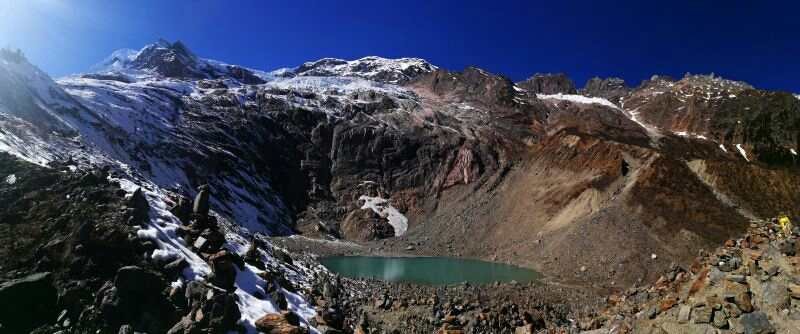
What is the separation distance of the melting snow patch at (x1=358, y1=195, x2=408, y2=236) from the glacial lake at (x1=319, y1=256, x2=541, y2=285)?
2533 centimetres

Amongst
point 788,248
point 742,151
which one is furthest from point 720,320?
point 742,151

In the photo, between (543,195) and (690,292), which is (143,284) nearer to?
(690,292)

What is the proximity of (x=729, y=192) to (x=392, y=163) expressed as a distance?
7691cm

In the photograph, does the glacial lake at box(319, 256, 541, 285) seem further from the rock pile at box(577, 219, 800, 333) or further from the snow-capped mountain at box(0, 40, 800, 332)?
the rock pile at box(577, 219, 800, 333)

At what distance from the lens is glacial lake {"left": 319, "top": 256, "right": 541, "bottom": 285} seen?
58.5 meters

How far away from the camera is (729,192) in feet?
242

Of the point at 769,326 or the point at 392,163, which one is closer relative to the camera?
the point at 769,326

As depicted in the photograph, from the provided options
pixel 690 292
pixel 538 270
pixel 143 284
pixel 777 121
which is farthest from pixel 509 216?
pixel 777 121

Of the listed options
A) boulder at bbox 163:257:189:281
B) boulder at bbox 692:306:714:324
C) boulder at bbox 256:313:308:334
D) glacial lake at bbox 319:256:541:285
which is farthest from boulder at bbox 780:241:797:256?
glacial lake at bbox 319:256:541:285

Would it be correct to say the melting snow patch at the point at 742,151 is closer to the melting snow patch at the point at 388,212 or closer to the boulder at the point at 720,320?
the melting snow patch at the point at 388,212

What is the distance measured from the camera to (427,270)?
6712 centimetres

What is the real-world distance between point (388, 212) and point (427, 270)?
45744mm

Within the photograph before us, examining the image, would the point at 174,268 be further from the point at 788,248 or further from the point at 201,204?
the point at 788,248

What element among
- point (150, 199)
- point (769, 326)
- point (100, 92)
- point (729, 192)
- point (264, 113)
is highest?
point (264, 113)
